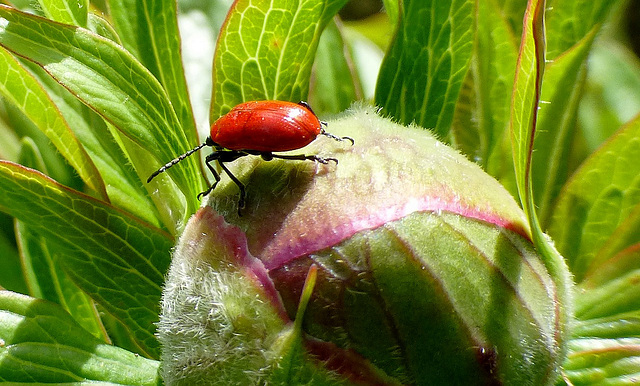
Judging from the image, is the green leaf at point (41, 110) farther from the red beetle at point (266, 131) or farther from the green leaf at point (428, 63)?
the green leaf at point (428, 63)

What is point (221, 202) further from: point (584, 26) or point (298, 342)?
point (584, 26)

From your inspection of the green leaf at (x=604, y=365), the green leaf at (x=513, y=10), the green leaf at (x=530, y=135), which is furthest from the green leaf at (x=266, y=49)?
the green leaf at (x=604, y=365)

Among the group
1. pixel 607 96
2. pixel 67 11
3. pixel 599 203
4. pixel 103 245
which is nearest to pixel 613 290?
pixel 599 203

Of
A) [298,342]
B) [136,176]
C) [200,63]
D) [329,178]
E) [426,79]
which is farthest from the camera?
[200,63]

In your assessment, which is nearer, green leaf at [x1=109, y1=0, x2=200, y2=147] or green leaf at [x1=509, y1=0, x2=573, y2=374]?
green leaf at [x1=509, y1=0, x2=573, y2=374]

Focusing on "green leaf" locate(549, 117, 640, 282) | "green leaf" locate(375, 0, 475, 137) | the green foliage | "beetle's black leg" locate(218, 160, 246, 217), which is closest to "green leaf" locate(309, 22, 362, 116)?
the green foliage

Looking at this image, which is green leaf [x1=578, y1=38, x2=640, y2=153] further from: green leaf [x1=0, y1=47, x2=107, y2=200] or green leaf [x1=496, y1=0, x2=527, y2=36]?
green leaf [x1=0, y1=47, x2=107, y2=200]

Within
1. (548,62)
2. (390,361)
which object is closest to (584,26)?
(548,62)
